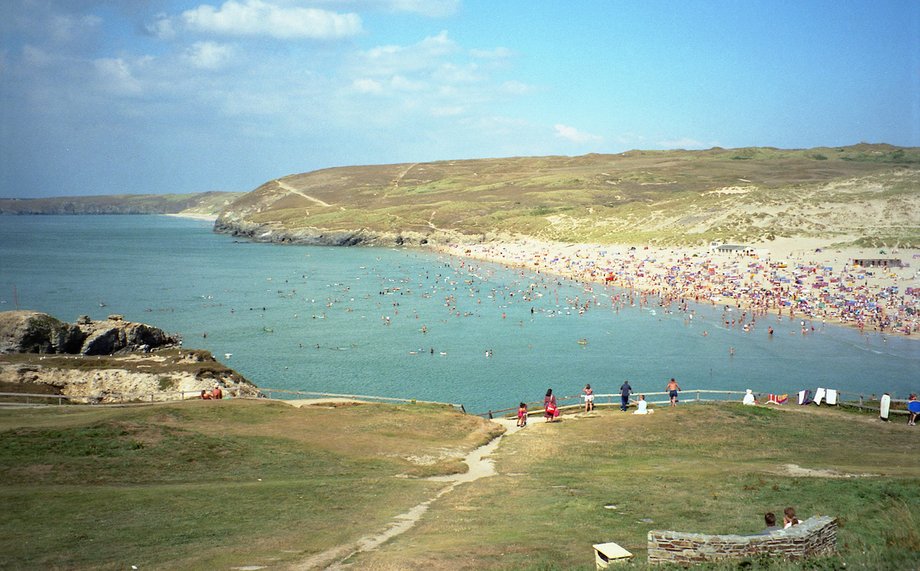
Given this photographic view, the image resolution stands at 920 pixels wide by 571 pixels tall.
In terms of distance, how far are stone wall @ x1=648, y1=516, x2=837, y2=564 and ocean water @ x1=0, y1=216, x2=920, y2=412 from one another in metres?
31.3

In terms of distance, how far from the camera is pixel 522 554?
16.0m

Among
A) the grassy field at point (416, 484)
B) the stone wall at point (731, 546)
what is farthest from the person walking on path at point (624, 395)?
the stone wall at point (731, 546)

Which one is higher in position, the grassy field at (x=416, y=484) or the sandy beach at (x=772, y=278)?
the sandy beach at (x=772, y=278)

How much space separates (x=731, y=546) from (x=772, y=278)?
7845cm

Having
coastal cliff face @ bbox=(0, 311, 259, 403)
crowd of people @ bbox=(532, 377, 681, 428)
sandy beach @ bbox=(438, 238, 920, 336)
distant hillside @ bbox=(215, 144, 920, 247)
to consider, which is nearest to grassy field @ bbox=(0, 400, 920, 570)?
crowd of people @ bbox=(532, 377, 681, 428)

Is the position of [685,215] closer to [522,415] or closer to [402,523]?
[522,415]

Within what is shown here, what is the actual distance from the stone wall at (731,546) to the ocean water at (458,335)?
31.3 meters

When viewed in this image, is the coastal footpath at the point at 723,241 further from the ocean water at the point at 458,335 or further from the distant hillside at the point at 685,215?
the ocean water at the point at 458,335

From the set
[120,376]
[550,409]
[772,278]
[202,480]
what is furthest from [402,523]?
[772,278]

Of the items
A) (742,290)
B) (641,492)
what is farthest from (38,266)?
(641,492)

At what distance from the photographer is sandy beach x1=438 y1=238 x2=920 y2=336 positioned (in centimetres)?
7012

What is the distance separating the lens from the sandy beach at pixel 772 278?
230 ft

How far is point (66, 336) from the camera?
5269 cm

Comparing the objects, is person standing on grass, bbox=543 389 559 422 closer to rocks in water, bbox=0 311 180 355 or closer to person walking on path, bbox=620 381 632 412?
person walking on path, bbox=620 381 632 412
